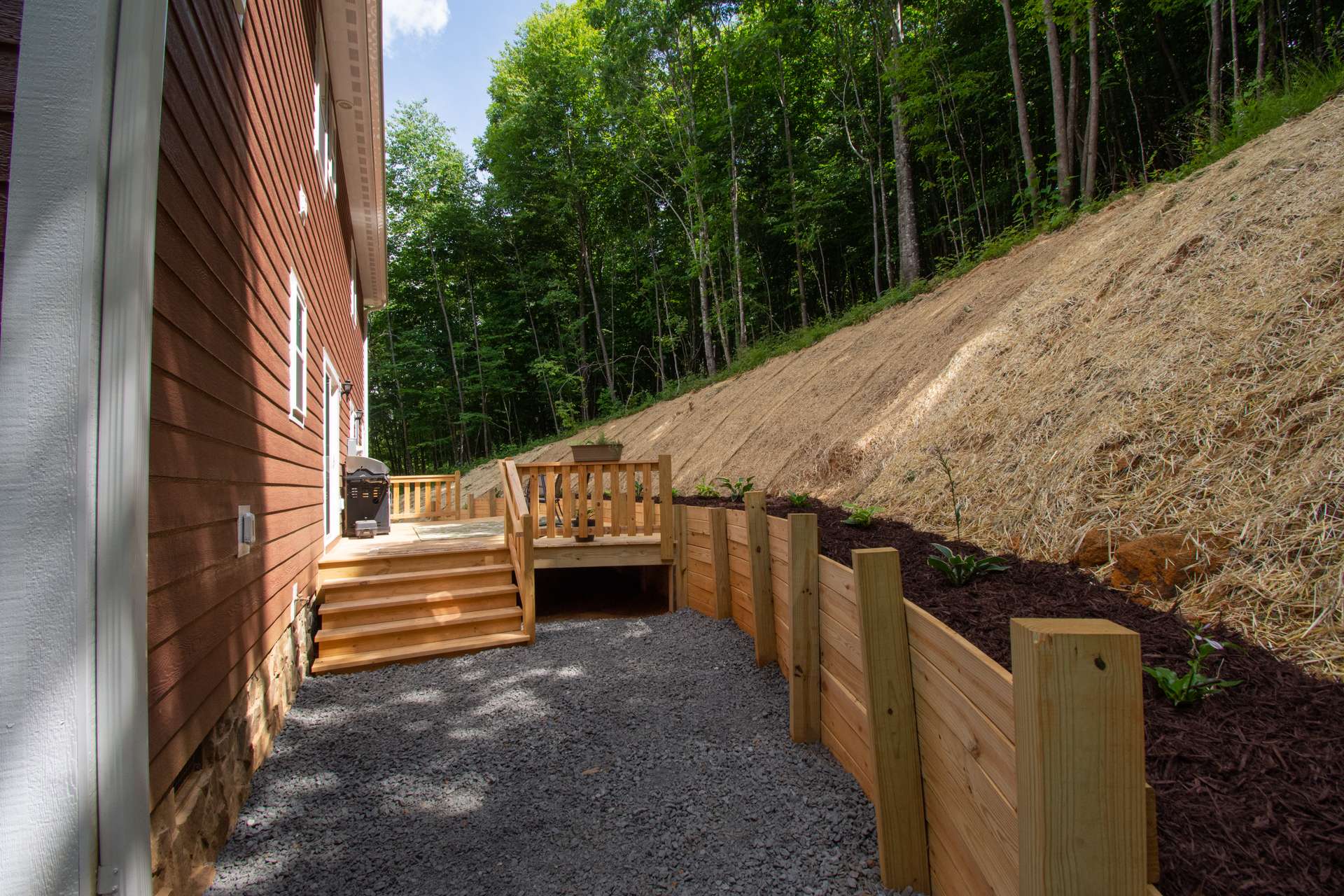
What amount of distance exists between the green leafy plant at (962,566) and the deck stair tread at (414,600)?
3711 mm

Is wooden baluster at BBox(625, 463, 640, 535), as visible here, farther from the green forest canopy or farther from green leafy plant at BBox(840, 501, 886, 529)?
the green forest canopy

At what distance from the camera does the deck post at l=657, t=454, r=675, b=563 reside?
6.18m

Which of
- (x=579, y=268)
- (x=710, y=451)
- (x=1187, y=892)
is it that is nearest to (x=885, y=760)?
(x=1187, y=892)

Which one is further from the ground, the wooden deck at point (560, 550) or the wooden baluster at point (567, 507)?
the wooden baluster at point (567, 507)

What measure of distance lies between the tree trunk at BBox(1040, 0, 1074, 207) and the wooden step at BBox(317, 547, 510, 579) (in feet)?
29.6

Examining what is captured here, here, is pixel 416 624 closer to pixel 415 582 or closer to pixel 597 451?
pixel 415 582

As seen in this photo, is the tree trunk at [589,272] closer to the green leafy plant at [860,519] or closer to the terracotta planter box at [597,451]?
the terracotta planter box at [597,451]

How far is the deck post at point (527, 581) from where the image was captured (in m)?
5.16

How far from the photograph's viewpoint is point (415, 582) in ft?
17.8

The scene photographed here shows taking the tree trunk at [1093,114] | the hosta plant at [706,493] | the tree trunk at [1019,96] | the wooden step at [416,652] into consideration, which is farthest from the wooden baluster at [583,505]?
the tree trunk at [1019,96]

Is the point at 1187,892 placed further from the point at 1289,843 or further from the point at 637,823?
the point at 637,823

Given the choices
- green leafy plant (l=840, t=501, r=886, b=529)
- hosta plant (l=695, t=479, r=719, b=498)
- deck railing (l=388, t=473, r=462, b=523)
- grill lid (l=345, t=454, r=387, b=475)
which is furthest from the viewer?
deck railing (l=388, t=473, r=462, b=523)

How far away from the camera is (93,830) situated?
56.3 inches

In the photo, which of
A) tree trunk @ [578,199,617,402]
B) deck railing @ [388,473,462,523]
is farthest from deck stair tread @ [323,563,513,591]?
tree trunk @ [578,199,617,402]
